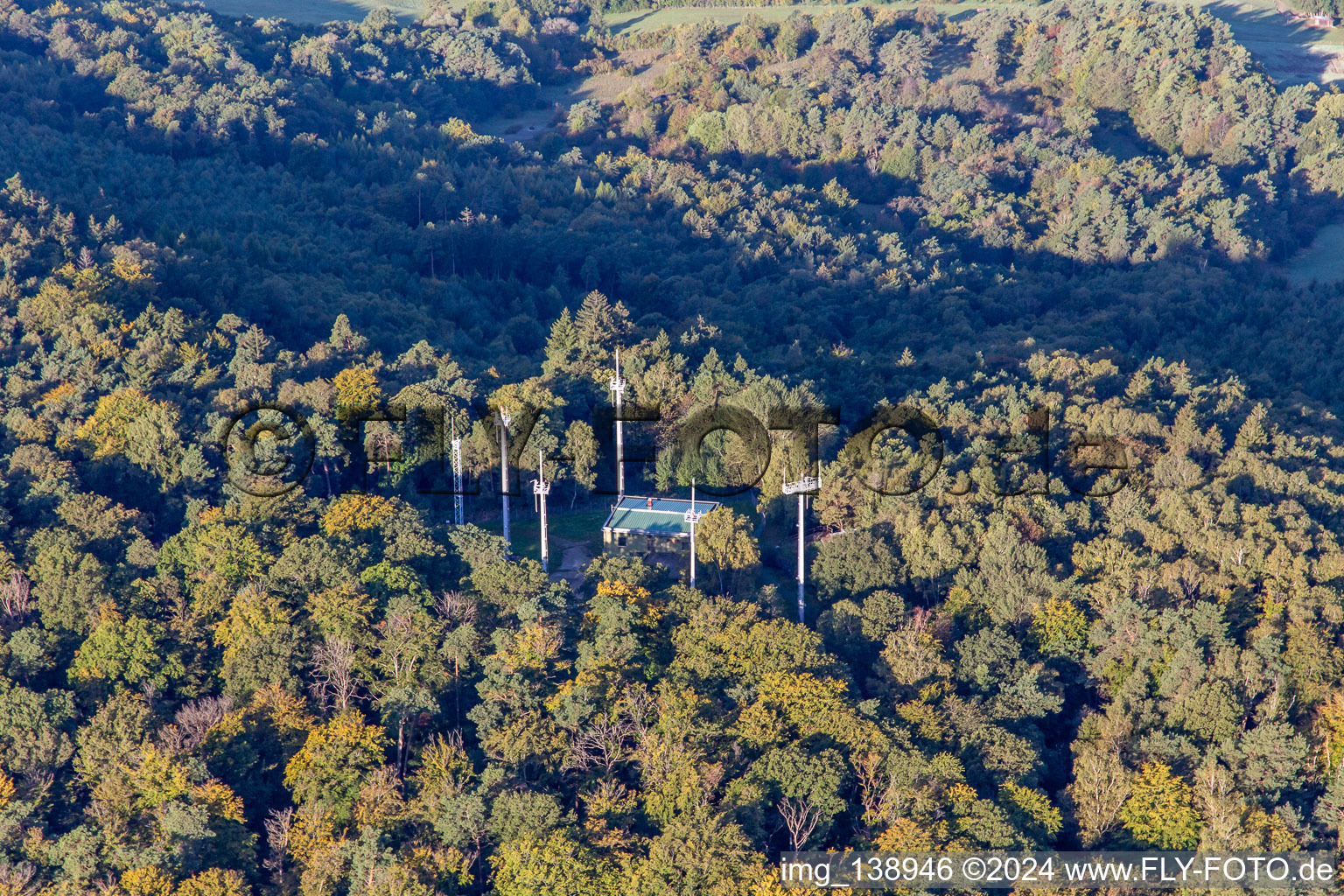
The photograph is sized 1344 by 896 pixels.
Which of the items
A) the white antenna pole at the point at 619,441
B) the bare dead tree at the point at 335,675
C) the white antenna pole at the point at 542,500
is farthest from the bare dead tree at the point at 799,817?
the white antenna pole at the point at 619,441

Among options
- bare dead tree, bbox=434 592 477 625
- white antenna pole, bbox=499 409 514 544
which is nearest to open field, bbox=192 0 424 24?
white antenna pole, bbox=499 409 514 544

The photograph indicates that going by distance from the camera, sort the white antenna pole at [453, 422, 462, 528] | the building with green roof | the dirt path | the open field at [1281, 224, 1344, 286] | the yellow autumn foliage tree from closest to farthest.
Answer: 1. the dirt path
2. the yellow autumn foliage tree
3. the building with green roof
4. the white antenna pole at [453, 422, 462, 528]
5. the open field at [1281, 224, 1344, 286]

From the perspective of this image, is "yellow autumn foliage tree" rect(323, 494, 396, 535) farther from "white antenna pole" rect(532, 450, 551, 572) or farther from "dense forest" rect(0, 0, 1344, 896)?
"white antenna pole" rect(532, 450, 551, 572)

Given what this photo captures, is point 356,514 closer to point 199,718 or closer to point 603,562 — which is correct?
point 603,562

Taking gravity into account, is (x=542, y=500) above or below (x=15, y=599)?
above

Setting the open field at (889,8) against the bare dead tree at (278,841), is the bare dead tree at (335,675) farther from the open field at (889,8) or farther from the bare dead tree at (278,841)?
the open field at (889,8)

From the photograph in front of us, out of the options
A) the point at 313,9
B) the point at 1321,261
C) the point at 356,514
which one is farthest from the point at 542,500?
the point at 313,9
